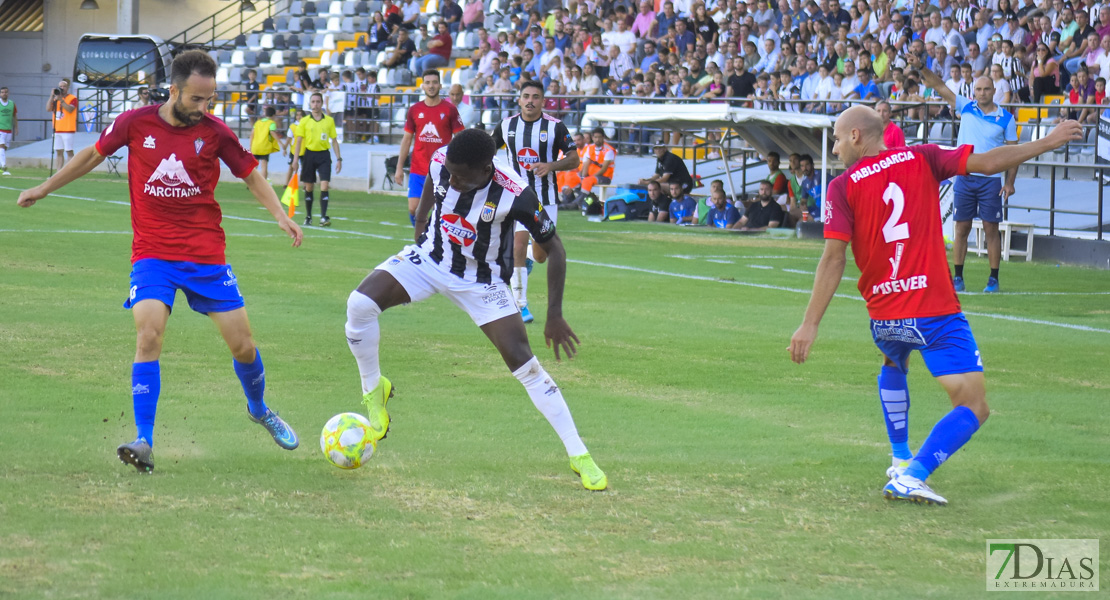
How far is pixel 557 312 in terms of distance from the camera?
646cm

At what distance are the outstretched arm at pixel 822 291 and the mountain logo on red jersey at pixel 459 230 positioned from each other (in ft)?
5.81

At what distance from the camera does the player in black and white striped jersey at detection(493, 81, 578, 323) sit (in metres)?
12.7

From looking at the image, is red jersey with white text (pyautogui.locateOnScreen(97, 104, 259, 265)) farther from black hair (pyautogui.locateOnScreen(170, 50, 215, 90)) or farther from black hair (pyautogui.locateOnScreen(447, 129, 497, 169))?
black hair (pyautogui.locateOnScreen(447, 129, 497, 169))

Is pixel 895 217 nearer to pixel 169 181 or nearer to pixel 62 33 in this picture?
pixel 169 181

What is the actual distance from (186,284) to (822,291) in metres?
3.15

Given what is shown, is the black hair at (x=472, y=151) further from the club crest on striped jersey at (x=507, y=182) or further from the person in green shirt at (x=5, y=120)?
the person in green shirt at (x=5, y=120)

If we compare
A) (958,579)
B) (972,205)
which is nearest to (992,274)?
(972,205)

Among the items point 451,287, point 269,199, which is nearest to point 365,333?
point 451,287

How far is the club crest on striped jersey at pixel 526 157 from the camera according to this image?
12.9 metres

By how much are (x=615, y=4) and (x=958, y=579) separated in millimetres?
30514

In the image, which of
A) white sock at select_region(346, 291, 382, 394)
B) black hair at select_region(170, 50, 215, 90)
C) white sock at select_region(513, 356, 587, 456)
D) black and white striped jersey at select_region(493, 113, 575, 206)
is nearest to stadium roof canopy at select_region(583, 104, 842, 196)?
black and white striped jersey at select_region(493, 113, 575, 206)
